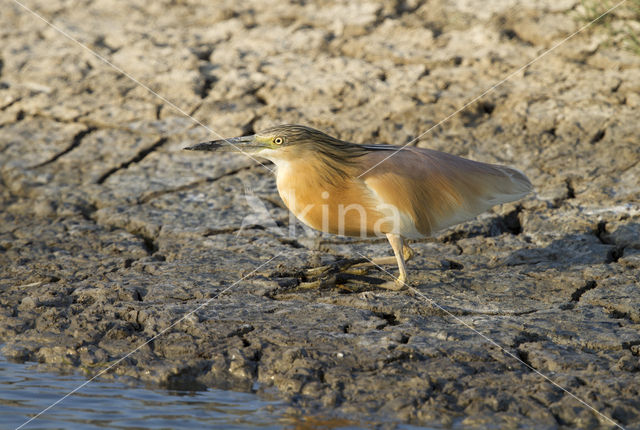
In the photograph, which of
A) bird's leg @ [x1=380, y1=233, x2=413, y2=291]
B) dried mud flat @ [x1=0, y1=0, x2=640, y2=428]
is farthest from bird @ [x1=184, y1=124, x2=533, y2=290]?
dried mud flat @ [x1=0, y1=0, x2=640, y2=428]

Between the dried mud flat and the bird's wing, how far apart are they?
414mm

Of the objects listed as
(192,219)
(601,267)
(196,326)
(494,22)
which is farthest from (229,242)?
(494,22)

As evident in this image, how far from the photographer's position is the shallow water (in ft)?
12.3

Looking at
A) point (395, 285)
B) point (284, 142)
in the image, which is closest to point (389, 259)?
point (395, 285)

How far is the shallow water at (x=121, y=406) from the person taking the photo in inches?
148

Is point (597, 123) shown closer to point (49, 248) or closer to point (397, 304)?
point (397, 304)

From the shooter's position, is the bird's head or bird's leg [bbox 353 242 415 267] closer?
the bird's head

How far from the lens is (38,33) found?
848cm

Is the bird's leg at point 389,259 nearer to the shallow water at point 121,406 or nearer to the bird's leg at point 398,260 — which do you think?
the bird's leg at point 398,260

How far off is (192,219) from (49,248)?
3.37 ft

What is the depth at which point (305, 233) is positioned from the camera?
19.7 ft

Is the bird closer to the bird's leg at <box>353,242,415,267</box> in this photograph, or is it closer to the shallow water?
the bird's leg at <box>353,242,415,267</box>

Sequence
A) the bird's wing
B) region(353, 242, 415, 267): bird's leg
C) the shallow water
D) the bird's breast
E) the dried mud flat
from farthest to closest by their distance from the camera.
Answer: region(353, 242, 415, 267): bird's leg → the bird's wing → the bird's breast → the dried mud flat → the shallow water

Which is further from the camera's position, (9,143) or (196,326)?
(9,143)
